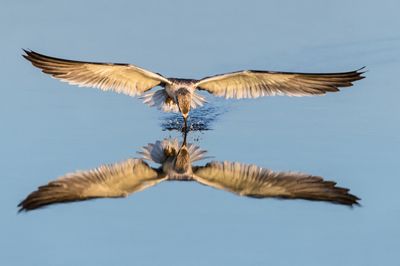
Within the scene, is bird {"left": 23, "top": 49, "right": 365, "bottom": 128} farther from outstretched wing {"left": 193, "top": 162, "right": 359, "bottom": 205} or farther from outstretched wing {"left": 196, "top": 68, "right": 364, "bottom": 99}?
outstretched wing {"left": 193, "top": 162, "right": 359, "bottom": 205}

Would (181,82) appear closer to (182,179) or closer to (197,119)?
(197,119)

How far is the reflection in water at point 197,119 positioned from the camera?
40.8 feet

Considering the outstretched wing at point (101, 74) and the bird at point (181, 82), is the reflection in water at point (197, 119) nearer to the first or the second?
the bird at point (181, 82)

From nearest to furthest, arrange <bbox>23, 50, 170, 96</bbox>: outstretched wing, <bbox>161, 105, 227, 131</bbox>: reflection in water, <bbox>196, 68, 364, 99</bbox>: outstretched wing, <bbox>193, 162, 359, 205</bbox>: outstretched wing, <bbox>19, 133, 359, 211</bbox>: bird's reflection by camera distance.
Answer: <bbox>19, 133, 359, 211</bbox>: bird's reflection → <bbox>193, 162, 359, 205</bbox>: outstretched wing → <bbox>23, 50, 170, 96</bbox>: outstretched wing → <bbox>196, 68, 364, 99</bbox>: outstretched wing → <bbox>161, 105, 227, 131</bbox>: reflection in water

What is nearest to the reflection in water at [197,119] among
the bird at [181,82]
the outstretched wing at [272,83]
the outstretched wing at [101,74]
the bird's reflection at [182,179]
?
the bird at [181,82]

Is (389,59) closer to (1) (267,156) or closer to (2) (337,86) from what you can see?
(2) (337,86)

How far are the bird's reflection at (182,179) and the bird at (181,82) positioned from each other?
1.54 metres

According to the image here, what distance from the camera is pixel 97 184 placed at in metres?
10.2

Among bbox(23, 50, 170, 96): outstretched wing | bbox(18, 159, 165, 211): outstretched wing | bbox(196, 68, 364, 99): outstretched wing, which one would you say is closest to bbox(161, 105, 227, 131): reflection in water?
bbox(196, 68, 364, 99): outstretched wing

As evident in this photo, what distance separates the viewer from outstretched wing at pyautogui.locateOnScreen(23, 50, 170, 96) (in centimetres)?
1209

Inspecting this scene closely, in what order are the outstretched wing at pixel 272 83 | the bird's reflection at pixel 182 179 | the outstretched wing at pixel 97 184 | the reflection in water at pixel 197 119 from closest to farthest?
the outstretched wing at pixel 97 184, the bird's reflection at pixel 182 179, the outstretched wing at pixel 272 83, the reflection in water at pixel 197 119

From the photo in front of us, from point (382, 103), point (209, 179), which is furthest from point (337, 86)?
point (209, 179)

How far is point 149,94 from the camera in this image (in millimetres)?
12922

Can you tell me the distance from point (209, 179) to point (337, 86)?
8.21 feet
